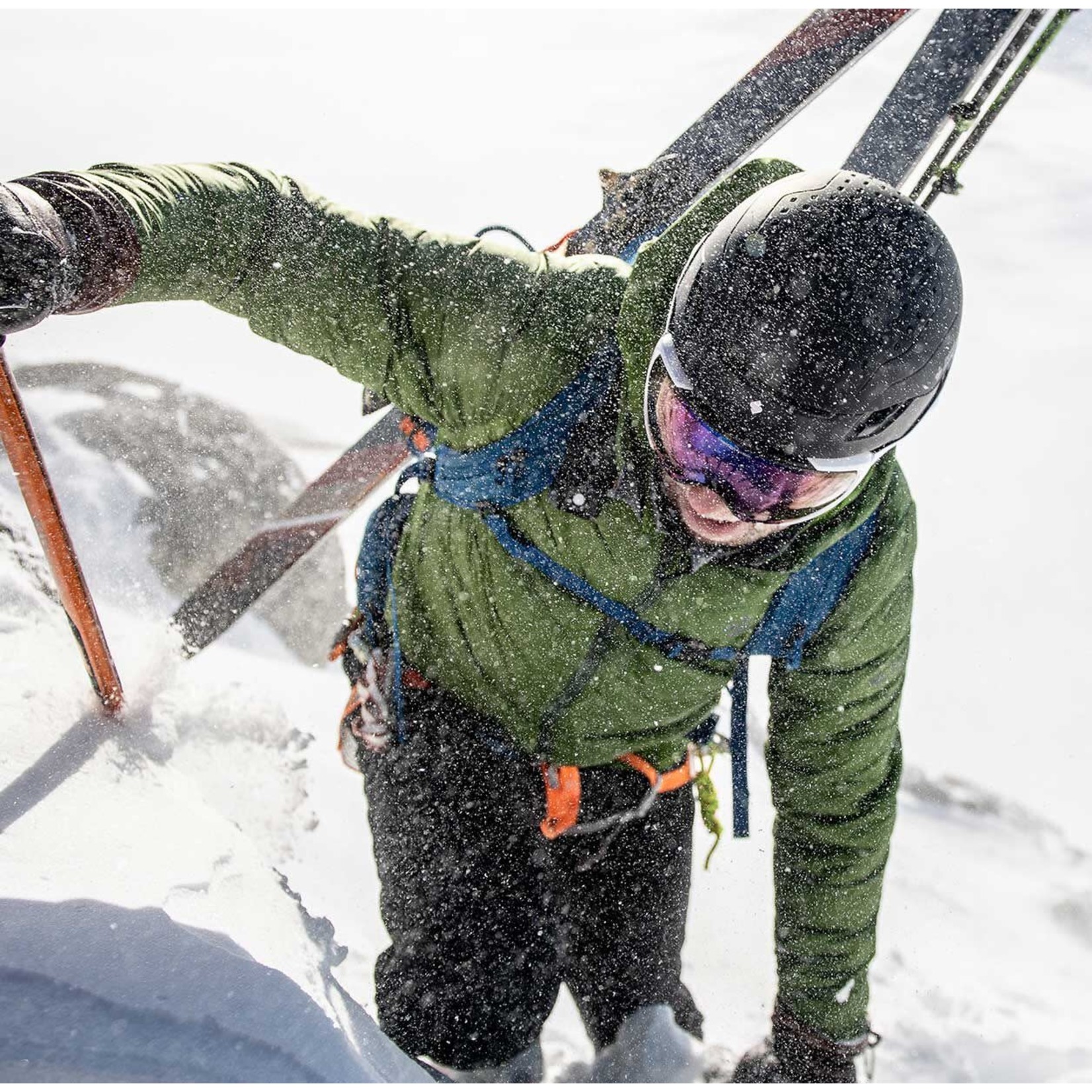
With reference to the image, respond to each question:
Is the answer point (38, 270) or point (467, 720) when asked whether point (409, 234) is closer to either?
point (38, 270)

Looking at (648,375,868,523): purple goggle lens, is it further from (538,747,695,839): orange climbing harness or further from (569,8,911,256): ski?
(569,8,911,256): ski

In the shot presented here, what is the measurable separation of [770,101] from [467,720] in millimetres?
2207

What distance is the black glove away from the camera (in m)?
2.44

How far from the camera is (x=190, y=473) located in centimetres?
482

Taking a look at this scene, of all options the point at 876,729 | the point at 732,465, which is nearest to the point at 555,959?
the point at 876,729

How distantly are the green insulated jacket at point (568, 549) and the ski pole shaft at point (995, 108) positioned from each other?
1108 mm

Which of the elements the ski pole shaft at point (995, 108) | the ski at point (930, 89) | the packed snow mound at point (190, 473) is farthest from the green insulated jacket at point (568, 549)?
the packed snow mound at point (190, 473)

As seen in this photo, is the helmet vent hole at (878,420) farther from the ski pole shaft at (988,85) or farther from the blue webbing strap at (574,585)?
the ski pole shaft at (988,85)

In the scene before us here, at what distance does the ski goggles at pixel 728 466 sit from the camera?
168 cm

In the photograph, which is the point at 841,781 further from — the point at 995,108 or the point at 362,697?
the point at 995,108

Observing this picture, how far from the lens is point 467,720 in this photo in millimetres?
2387

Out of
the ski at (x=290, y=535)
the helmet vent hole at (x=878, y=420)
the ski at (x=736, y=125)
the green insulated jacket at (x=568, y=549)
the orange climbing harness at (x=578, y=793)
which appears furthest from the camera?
the ski at (x=290, y=535)

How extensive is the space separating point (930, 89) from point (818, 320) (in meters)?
1.69

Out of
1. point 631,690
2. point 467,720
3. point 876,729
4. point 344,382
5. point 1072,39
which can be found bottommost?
point 344,382
